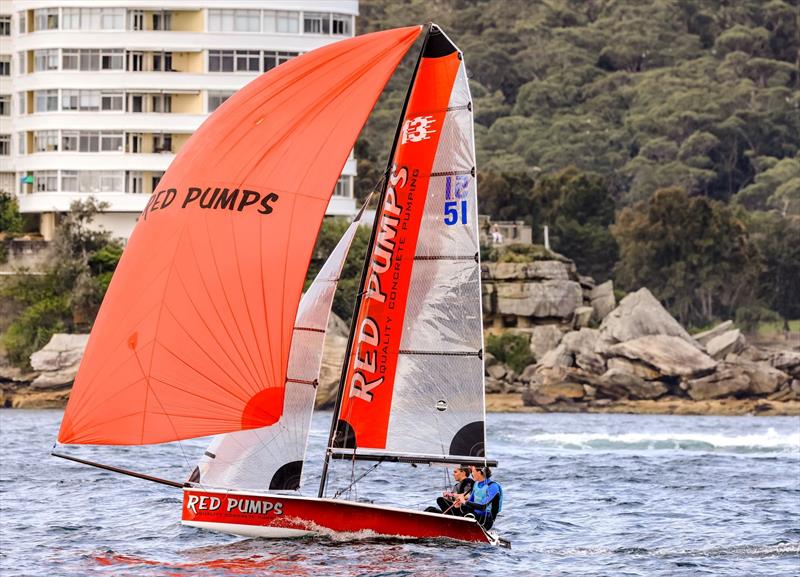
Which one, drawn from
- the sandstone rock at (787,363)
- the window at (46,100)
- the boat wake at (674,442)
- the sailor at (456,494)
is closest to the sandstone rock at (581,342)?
the sandstone rock at (787,363)

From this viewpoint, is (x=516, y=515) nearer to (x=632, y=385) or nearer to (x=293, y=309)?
(x=293, y=309)

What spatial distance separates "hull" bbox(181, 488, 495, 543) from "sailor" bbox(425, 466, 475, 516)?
11.7 inches

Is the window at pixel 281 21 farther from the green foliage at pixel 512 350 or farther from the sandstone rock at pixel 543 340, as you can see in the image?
the sandstone rock at pixel 543 340

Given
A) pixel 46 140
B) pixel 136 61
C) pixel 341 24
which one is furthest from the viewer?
pixel 46 140

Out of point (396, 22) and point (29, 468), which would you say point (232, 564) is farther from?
point (396, 22)

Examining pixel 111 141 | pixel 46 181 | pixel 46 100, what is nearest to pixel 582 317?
pixel 111 141

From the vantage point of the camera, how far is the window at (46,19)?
225 feet

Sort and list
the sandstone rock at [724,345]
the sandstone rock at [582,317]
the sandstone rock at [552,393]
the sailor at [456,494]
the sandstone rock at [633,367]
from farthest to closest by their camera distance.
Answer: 1. the sandstone rock at [582,317]
2. the sandstone rock at [724,345]
3. the sandstone rock at [633,367]
4. the sandstone rock at [552,393]
5. the sailor at [456,494]

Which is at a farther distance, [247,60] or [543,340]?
[247,60]

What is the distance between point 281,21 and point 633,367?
20031 millimetres

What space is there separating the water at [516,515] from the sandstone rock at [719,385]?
15.7 metres

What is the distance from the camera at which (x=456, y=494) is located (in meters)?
21.3

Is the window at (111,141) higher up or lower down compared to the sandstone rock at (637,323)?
higher up

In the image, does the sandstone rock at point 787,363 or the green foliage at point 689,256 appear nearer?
the sandstone rock at point 787,363
